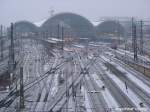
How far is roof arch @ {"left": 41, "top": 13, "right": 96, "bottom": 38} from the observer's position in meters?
44.5

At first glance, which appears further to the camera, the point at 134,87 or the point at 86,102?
the point at 134,87

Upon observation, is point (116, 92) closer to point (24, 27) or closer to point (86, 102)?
point (86, 102)

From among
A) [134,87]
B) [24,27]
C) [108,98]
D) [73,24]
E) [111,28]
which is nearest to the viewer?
[108,98]

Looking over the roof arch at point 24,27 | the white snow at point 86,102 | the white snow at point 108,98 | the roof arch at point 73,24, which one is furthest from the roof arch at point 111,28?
the white snow at point 86,102

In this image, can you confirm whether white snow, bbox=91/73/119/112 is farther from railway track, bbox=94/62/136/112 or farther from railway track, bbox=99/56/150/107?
railway track, bbox=99/56/150/107

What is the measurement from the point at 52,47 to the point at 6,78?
14.8m

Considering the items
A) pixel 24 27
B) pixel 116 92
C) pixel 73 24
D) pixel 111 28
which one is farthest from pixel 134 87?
pixel 24 27

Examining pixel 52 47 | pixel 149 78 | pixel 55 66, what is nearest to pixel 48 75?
pixel 55 66

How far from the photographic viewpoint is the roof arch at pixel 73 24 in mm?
44500

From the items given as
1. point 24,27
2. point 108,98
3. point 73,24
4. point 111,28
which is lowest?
point 108,98

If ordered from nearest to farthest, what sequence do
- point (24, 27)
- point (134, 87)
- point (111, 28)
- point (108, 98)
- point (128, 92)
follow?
point (108, 98) → point (128, 92) → point (134, 87) → point (111, 28) → point (24, 27)

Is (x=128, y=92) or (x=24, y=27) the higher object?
(x=24, y=27)

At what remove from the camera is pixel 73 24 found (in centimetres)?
4619

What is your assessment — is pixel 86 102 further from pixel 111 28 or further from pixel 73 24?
pixel 111 28
